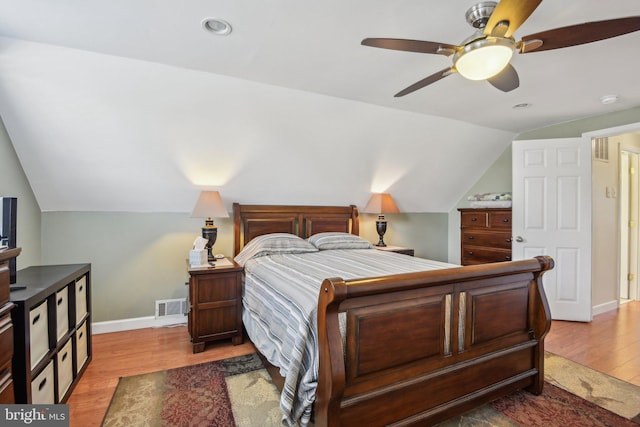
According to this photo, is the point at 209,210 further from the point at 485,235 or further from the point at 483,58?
the point at 485,235

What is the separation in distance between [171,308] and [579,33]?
384 cm

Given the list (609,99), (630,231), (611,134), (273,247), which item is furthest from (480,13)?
(630,231)

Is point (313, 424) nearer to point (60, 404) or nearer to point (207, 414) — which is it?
point (207, 414)

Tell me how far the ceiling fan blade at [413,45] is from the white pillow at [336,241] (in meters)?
2.31

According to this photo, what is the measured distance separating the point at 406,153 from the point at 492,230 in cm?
150

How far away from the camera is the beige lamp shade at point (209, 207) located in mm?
3039

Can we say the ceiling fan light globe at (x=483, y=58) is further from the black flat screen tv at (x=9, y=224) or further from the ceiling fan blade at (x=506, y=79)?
the black flat screen tv at (x=9, y=224)

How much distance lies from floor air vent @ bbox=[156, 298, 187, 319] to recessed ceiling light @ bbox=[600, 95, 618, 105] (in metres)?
4.64

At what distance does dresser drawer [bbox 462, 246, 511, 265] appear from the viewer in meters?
3.87

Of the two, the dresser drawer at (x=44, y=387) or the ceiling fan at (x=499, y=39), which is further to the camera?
the dresser drawer at (x=44, y=387)

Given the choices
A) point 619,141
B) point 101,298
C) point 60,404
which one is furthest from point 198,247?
point 619,141

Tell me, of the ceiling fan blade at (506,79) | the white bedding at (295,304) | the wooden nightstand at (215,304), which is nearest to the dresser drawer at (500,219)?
the white bedding at (295,304)

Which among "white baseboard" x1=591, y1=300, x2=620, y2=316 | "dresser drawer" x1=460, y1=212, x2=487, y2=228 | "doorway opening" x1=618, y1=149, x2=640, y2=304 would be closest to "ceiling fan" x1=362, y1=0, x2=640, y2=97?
"dresser drawer" x1=460, y1=212, x2=487, y2=228

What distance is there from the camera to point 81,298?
231 cm
